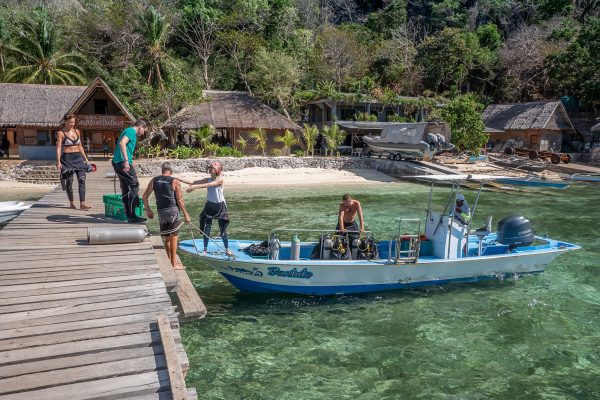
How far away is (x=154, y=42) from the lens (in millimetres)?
36531

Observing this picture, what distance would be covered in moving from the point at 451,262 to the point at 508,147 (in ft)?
113

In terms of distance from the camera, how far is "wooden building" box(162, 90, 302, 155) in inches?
1387

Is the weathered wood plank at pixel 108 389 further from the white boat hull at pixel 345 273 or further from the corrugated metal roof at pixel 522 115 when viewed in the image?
the corrugated metal roof at pixel 522 115

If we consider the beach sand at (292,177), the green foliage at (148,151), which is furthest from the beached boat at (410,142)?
the green foliage at (148,151)

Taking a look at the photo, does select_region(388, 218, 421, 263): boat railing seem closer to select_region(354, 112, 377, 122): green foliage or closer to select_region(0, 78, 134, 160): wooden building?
select_region(0, 78, 134, 160): wooden building

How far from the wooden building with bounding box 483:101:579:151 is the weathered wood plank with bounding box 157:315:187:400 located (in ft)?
135

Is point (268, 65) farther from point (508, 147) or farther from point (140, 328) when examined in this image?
point (140, 328)

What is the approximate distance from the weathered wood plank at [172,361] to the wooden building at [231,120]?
31.1 metres

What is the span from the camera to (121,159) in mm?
9297

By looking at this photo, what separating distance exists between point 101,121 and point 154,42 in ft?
30.8

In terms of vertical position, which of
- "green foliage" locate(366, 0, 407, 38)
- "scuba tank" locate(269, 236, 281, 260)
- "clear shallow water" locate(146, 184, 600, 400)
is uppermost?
"green foliage" locate(366, 0, 407, 38)

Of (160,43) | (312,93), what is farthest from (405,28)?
(160,43)

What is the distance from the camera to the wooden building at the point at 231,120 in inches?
1387

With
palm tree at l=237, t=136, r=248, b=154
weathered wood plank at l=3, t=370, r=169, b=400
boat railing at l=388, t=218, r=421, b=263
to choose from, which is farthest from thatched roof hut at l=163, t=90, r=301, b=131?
weathered wood plank at l=3, t=370, r=169, b=400
